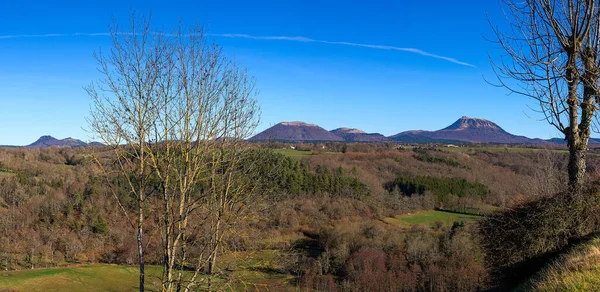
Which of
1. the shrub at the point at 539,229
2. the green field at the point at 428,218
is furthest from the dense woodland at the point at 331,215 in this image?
the green field at the point at 428,218

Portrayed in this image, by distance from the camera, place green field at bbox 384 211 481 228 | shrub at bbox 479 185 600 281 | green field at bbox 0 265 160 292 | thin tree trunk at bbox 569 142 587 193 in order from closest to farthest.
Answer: shrub at bbox 479 185 600 281 → thin tree trunk at bbox 569 142 587 193 → green field at bbox 0 265 160 292 → green field at bbox 384 211 481 228

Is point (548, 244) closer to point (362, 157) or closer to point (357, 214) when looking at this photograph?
point (357, 214)

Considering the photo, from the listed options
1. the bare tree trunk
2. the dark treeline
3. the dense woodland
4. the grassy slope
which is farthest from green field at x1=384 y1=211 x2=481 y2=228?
the grassy slope

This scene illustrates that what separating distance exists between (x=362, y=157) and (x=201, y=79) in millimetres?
104366

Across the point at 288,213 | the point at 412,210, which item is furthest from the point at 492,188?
the point at 288,213

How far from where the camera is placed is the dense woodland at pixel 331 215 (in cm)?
3712

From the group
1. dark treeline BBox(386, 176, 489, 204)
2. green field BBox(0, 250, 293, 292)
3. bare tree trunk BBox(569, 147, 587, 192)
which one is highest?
bare tree trunk BBox(569, 147, 587, 192)

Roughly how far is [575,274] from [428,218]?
6150cm

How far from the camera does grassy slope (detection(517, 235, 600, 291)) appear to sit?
5.31 metres

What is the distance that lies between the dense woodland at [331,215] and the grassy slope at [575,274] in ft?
12.0

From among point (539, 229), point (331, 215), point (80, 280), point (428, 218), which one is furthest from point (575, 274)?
point (331, 215)

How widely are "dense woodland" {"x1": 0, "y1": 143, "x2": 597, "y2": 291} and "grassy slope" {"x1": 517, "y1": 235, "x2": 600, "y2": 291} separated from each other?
12.0 feet

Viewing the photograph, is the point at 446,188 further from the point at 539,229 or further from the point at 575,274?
the point at 575,274

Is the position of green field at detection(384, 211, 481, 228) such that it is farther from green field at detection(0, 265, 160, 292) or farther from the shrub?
the shrub
